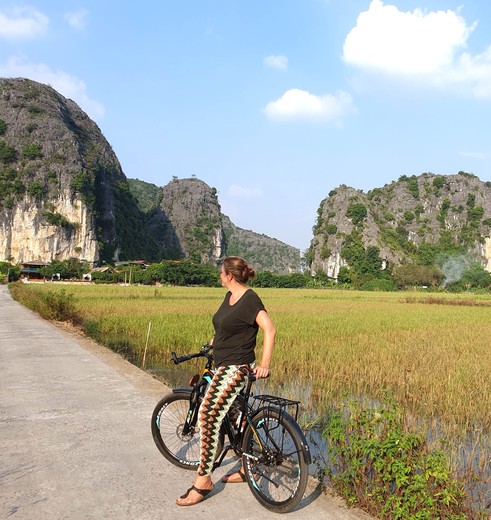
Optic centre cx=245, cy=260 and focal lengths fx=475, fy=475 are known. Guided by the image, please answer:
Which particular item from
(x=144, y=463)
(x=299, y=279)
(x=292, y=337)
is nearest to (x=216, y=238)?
(x=299, y=279)

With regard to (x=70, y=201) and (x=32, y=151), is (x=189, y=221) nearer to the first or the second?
(x=70, y=201)

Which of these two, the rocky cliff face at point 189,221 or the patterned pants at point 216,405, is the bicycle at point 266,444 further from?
the rocky cliff face at point 189,221

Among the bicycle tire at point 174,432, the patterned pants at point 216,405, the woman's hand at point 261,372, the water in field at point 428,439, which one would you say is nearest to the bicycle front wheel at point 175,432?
the bicycle tire at point 174,432

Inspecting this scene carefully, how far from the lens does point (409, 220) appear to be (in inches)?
4803

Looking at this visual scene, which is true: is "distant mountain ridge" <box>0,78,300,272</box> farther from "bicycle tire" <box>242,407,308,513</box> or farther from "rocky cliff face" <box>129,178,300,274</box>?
"bicycle tire" <box>242,407,308,513</box>

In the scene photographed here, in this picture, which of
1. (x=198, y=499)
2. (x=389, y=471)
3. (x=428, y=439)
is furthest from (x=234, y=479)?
(x=428, y=439)

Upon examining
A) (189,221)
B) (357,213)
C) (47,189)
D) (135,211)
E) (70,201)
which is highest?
(357,213)

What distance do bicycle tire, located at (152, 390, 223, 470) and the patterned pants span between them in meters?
0.49

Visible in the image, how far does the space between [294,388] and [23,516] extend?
4457 millimetres

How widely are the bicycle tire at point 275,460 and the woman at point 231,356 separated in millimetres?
215

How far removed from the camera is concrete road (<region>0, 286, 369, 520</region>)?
8.72 ft

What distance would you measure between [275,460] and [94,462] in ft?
4.41

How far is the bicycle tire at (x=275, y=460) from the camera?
8.69ft

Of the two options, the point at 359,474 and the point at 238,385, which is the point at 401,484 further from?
the point at 238,385
